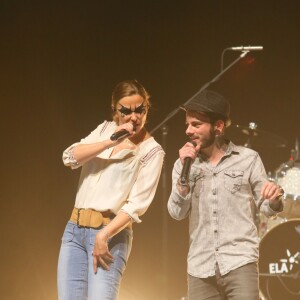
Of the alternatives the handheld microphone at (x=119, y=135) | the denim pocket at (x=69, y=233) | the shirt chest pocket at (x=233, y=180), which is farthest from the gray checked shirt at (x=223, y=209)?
the denim pocket at (x=69, y=233)

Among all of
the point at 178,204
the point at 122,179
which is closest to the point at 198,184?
the point at 178,204

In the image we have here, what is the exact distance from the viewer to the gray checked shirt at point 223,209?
7.93ft

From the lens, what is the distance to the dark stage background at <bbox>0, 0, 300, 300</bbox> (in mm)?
4664

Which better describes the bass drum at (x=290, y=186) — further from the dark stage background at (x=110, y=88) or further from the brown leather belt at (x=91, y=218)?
the brown leather belt at (x=91, y=218)

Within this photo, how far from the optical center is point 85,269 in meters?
2.40

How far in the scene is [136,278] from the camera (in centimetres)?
501

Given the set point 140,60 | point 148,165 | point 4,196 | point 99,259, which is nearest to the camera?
point 99,259

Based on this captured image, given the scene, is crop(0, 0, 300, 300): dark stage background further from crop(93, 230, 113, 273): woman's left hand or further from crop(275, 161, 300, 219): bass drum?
crop(93, 230, 113, 273): woman's left hand

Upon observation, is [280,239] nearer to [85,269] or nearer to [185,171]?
[185,171]

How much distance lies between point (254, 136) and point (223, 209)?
2044mm

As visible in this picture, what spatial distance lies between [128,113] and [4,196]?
7.66 ft

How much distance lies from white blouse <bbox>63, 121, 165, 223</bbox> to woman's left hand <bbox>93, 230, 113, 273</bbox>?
0.14 m

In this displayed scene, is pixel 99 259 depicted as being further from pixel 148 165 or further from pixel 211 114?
pixel 211 114

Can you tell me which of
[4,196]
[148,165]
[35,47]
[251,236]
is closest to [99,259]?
[148,165]
